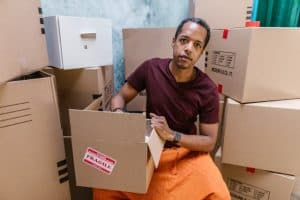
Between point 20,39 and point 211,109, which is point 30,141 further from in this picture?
point 211,109

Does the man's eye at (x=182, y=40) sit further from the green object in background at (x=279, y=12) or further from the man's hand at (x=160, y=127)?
the green object in background at (x=279, y=12)

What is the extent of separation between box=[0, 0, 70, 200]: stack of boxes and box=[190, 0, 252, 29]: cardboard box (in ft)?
3.48

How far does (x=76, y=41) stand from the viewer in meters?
1.19

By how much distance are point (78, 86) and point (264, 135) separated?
1.05m

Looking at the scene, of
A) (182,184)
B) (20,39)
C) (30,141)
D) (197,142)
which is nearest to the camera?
(20,39)

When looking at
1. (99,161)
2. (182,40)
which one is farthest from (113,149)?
(182,40)

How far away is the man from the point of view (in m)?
1.11

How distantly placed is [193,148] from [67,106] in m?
0.75

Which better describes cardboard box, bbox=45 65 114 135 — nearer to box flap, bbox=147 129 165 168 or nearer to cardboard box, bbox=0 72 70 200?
cardboard box, bbox=0 72 70 200

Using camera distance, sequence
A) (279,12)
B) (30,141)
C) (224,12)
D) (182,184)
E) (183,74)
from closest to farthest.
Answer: (30,141) → (182,184) → (183,74) → (224,12) → (279,12)

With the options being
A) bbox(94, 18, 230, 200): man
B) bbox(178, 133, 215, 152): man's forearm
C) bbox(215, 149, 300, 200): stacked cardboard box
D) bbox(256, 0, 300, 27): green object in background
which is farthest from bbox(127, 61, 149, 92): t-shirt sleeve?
bbox(256, 0, 300, 27): green object in background

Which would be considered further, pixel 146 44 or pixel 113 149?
pixel 146 44

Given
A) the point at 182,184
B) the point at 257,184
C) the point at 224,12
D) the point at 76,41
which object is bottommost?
the point at 257,184

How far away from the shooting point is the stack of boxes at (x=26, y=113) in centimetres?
87
